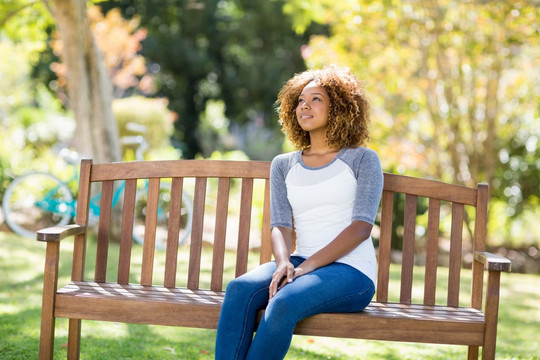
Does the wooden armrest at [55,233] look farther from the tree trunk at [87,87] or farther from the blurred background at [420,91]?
the tree trunk at [87,87]

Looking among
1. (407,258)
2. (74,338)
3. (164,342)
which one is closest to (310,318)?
(407,258)

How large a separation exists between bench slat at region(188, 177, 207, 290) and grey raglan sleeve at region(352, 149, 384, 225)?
0.84 meters

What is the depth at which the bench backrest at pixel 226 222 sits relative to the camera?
3.29 meters

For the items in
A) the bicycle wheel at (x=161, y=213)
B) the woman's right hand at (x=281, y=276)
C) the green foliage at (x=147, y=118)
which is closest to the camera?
the woman's right hand at (x=281, y=276)

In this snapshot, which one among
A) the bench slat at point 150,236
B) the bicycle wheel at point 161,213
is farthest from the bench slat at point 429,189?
the bicycle wheel at point 161,213

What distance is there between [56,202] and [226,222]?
180 inches

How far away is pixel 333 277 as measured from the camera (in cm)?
281

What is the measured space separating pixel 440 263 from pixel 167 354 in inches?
222

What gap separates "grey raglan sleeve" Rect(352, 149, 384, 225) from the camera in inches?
116

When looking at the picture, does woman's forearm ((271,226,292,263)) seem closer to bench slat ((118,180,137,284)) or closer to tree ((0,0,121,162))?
bench slat ((118,180,137,284))

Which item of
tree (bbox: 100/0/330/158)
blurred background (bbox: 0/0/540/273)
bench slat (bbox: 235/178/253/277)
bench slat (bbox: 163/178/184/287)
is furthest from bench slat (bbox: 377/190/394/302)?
tree (bbox: 100/0/330/158)

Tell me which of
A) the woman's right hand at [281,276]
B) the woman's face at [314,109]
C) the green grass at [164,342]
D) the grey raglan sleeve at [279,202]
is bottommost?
the green grass at [164,342]

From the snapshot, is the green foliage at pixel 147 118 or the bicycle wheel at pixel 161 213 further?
the green foliage at pixel 147 118

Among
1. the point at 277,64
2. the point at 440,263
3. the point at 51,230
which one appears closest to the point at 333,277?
the point at 51,230
